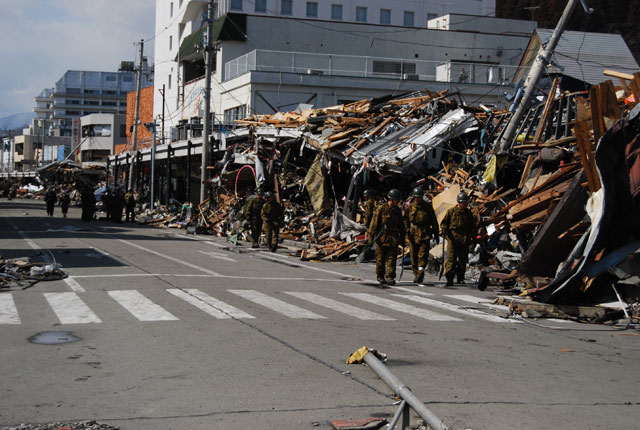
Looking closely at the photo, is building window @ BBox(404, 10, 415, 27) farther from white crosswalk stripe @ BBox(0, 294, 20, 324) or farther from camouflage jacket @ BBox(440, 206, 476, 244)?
white crosswalk stripe @ BBox(0, 294, 20, 324)

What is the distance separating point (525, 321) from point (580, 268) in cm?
140

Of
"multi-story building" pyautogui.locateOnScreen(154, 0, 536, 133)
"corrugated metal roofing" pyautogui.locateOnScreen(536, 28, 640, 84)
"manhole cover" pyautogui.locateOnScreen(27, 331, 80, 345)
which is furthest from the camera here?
"multi-story building" pyautogui.locateOnScreen(154, 0, 536, 133)

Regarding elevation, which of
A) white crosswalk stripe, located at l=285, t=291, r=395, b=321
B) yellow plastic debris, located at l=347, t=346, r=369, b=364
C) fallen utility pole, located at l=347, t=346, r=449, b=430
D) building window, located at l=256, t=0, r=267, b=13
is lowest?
white crosswalk stripe, located at l=285, t=291, r=395, b=321

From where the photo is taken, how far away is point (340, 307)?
11977 mm

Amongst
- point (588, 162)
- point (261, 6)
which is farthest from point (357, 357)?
point (261, 6)

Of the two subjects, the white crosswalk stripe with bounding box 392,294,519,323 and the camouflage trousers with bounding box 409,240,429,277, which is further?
the camouflage trousers with bounding box 409,240,429,277

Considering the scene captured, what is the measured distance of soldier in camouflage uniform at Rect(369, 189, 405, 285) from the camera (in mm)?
15555

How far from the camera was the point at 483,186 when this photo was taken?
20719 millimetres

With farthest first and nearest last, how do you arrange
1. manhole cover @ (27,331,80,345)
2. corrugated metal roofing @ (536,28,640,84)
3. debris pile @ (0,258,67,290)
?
corrugated metal roofing @ (536,28,640,84) < debris pile @ (0,258,67,290) < manhole cover @ (27,331,80,345)

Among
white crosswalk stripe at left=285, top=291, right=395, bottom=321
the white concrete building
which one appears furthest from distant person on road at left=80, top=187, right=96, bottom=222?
the white concrete building

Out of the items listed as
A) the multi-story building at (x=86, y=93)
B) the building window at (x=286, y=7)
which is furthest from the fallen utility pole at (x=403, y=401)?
the multi-story building at (x=86, y=93)

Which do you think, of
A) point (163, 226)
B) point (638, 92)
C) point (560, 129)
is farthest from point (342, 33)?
point (638, 92)

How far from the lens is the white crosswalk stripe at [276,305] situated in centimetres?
1094

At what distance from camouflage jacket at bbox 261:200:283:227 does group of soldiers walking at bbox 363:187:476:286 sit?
26.2 ft
